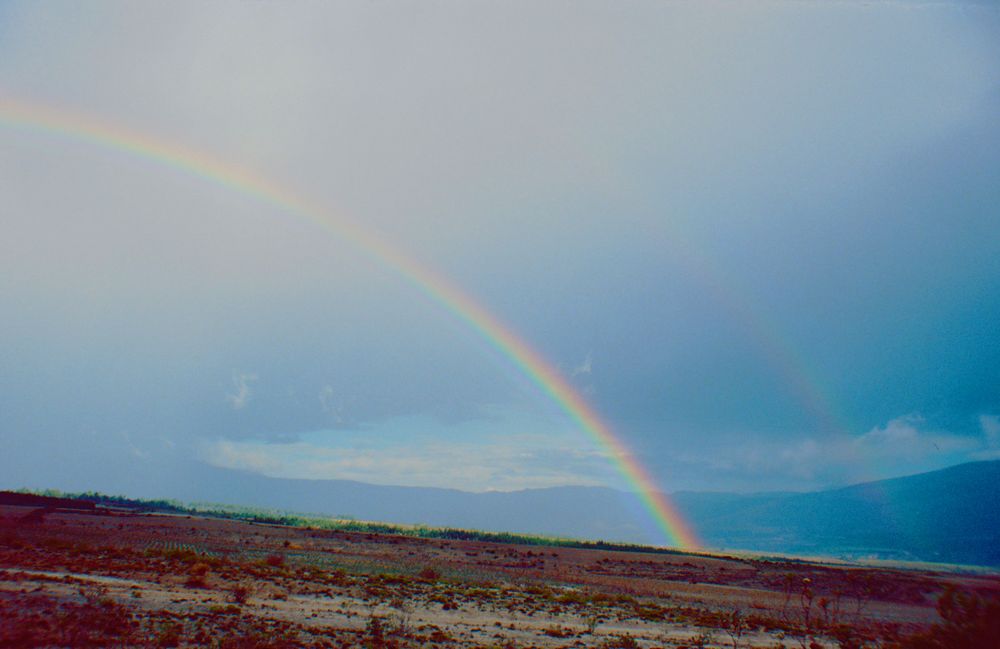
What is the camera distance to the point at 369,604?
2647 centimetres

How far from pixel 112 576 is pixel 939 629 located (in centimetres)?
3132

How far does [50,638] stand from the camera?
15852mm

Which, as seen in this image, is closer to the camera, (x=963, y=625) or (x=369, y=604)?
(x=963, y=625)

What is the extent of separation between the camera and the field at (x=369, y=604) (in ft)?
59.9

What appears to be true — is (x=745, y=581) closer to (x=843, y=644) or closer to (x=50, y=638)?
(x=843, y=644)

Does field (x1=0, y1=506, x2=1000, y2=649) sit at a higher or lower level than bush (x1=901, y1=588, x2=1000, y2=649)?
lower

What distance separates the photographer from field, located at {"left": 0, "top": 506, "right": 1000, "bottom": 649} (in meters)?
18.2

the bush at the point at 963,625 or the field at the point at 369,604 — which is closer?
the bush at the point at 963,625

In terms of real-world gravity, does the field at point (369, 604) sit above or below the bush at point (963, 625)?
below

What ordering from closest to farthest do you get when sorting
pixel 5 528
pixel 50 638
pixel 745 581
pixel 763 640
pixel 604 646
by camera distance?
pixel 50 638 → pixel 604 646 → pixel 763 640 → pixel 5 528 → pixel 745 581

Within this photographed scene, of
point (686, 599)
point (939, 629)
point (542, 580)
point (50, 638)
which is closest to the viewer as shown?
point (939, 629)

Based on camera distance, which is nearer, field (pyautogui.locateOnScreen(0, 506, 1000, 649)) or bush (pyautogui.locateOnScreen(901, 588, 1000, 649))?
bush (pyautogui.locateOnScreen(901, 588, 1000, 649))

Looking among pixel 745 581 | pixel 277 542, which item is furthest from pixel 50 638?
pixel 745 581

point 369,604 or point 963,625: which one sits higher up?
point 963,625
